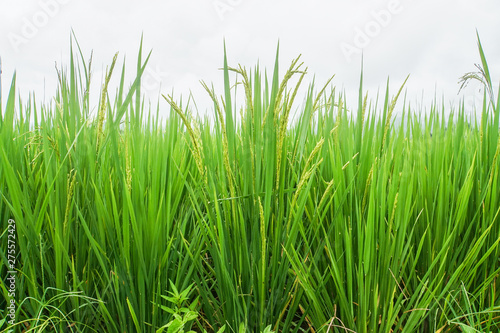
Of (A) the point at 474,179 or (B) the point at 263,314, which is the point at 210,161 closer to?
(B) the point at 263,314

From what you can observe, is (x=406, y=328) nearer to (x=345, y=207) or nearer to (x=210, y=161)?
(x=345, y=207)

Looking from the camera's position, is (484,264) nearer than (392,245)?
No

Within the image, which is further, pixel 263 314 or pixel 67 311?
pixel 67 311

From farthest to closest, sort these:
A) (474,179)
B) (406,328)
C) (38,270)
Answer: (474,179)
(38,270)
(406,328)

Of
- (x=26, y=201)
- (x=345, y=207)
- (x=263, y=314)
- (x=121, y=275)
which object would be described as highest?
(x=26, y=201)

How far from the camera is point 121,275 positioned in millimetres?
1086

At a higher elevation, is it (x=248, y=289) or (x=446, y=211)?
(x=446, y=211)

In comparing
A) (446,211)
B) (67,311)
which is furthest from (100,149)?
(446,211)

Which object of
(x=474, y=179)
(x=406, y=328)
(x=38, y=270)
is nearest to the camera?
(x=406, y=328)

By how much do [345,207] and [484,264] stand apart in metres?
0.64

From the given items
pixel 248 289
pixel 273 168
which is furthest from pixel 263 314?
pixel 273 168

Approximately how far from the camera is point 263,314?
103cm

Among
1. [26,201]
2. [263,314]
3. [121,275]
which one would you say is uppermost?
[26,201]

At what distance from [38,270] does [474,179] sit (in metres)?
1.75
